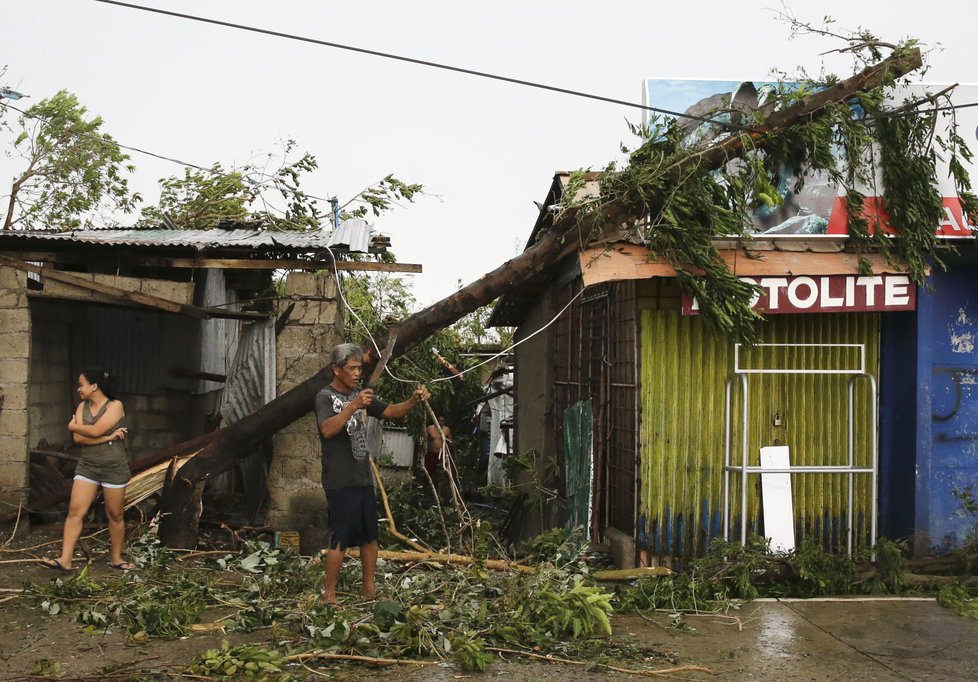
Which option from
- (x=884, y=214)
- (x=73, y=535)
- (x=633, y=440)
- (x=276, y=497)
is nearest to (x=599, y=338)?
(x=633, y=440)

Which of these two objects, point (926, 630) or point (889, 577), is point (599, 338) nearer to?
point (889, 577)

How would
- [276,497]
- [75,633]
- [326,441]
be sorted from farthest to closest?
[276,497], [326,441], [75,633]

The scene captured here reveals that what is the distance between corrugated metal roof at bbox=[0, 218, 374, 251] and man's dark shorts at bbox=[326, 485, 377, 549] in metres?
2.95

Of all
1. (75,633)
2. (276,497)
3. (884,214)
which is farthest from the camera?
(276,497)

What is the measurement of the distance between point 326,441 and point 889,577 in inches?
185

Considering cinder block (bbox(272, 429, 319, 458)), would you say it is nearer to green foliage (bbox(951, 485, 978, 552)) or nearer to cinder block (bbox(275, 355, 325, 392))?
cinder block (bbox(275, 355, 325, 392))

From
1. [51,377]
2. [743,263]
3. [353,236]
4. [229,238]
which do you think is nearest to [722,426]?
[743,263]

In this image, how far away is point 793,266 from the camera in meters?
7.90

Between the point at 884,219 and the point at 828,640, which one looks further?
the point at 884,219

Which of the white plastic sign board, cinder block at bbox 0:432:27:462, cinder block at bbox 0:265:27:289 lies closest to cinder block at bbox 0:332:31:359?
cinder block at bbox 0:265:27:289

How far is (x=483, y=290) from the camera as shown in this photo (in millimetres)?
8609

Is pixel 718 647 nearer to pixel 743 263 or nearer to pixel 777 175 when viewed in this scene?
pixel 743 263

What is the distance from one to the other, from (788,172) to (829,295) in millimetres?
1154

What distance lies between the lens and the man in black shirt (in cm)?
646
